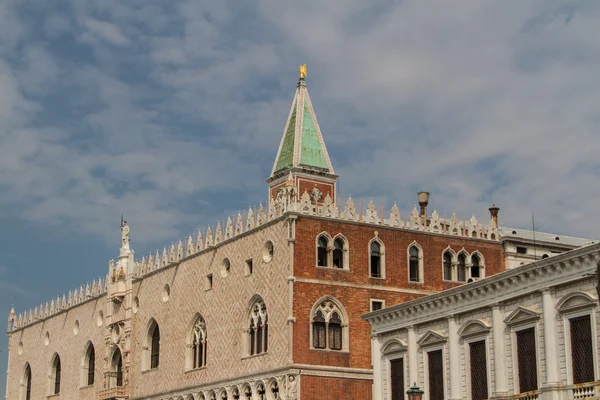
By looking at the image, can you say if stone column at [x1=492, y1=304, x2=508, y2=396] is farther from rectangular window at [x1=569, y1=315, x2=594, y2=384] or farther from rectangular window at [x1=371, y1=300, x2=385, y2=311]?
rectangular window at [x1=371, y1=300, x2=385, y2=311]

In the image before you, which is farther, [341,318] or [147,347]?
[147,347]

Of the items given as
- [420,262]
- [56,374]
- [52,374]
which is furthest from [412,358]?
[52,374]

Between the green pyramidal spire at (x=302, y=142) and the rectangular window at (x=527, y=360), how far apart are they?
32575 millimetres

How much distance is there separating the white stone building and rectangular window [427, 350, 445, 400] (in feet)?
0.11

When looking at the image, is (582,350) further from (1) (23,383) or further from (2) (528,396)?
(1) (23,383)

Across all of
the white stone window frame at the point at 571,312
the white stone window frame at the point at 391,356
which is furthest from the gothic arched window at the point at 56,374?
the white stone window frame at the point at 571,312

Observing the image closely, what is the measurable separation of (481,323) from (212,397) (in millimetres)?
18801

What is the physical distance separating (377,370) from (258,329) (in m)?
8.98

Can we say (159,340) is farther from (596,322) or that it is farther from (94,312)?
(596,322)

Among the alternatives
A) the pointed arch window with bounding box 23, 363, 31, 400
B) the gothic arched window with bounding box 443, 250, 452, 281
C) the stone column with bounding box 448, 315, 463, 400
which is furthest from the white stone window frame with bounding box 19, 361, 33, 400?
the stone column with bounding box 448, 315, 463, 400

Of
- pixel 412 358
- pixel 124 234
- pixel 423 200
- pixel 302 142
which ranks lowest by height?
pixel 412 358

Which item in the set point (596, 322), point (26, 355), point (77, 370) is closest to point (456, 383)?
point (596, 322)

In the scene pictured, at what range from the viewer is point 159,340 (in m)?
54.0

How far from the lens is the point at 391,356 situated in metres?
37.6
